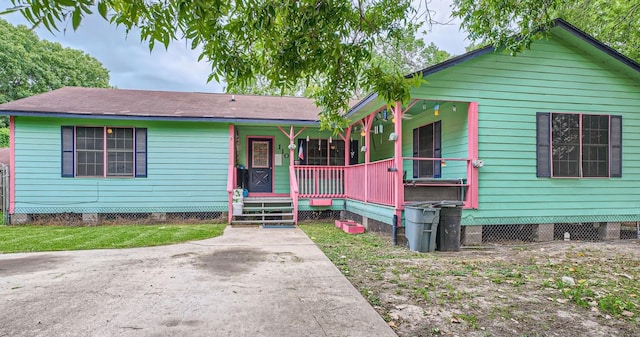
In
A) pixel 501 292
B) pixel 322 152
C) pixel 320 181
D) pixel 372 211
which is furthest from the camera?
pixel 322 152

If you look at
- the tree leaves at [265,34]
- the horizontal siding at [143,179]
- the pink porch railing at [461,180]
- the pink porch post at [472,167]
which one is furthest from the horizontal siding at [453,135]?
the horizontal siding at [143,179]

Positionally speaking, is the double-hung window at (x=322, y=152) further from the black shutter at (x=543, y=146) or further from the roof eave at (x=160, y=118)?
the black shutter at (x=543, y=146)

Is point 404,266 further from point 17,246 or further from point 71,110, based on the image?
point 71,110

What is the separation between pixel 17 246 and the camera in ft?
18.2

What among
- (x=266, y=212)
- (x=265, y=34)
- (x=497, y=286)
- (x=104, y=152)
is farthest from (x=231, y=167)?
(x=497, y=286)

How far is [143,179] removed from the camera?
881 centimetres

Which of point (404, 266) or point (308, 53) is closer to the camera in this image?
point (308, 53)

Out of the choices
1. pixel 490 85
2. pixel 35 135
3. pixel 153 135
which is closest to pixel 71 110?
pixel 35 135

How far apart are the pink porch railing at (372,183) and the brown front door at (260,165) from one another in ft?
8.88

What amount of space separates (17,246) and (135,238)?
5.84ft

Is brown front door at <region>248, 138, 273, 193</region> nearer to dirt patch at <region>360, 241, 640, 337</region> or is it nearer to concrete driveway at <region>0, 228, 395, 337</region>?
concrete driveway at <region>0, 228, 395, 337</region>

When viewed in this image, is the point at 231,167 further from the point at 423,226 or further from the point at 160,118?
the point at 423,226

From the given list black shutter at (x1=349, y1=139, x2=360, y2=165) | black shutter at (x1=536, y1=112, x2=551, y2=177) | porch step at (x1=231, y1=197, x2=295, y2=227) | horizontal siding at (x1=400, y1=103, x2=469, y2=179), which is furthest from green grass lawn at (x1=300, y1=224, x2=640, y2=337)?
black shutter at (x1=349, y1=139, x2=360, y2=165)

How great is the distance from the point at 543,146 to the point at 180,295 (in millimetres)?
7302
